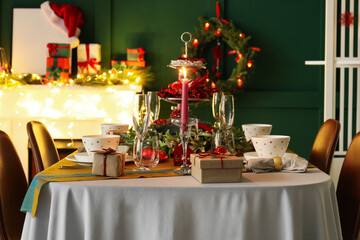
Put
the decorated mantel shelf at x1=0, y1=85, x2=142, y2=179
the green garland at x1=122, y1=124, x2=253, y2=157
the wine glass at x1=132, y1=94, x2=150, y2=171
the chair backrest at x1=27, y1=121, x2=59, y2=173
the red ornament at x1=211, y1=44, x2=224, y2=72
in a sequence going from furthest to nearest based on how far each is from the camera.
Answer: the red ornament at x1=211, y1=44, x2=224, y2=72
the decorated mantel shelf at x1=0, y1=85, x2=142, y2=179
the chair backrest at x1=27, y1=121, x2=59, y2=173
the green garland at x1=122, y1=124, x2=253, y2=157
the wine glass at x1=132, y1=94, x2=150, y2=171

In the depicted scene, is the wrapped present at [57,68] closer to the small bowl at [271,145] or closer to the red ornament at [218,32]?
the red ornament at [218,32]

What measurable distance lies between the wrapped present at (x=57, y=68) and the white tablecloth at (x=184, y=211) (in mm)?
2733

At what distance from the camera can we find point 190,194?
1360 mm

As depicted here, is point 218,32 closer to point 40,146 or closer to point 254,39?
point 254,39

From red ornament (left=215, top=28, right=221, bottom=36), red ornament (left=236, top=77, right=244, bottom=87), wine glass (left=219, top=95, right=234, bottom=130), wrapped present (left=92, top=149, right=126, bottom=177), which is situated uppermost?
red ornament (left=215, top=28, right=221, bottom=36)

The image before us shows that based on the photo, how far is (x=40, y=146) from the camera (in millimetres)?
2252

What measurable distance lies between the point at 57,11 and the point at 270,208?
3.36m

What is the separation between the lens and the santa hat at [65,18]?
13.6ft

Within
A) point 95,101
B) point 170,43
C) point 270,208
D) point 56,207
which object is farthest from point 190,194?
point 170,43

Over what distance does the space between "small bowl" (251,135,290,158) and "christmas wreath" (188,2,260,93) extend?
233cm

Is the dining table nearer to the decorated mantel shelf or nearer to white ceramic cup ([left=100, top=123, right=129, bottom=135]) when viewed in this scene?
white ceramic cup ([left=100, top=123, right=129, bottom=135])

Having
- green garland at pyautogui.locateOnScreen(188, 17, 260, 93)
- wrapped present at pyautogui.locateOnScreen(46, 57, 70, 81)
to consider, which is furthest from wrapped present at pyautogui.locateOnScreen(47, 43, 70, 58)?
green garland at pyautogui.locateOnScreen(188, 17, 260, 93)

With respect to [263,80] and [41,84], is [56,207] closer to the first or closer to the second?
[41,84]

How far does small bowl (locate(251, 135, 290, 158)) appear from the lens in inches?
68.6
